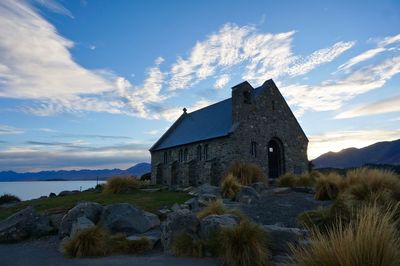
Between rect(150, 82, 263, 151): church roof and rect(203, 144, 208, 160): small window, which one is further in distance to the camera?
rect(203, 144, 208, 160): small window

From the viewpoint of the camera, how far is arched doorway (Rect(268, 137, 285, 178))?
28.8m

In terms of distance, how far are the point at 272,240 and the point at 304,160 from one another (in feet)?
74.0

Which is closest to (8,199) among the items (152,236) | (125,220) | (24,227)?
(24,227)

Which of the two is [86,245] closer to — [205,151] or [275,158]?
[205,151]

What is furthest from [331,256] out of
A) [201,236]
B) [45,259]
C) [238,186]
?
[238,186]

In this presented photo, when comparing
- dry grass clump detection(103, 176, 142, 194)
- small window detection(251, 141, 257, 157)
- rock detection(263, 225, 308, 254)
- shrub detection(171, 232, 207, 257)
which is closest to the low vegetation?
shrub detection(171, 232, 207, 257)

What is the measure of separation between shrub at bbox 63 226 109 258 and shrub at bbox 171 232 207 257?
202 cm

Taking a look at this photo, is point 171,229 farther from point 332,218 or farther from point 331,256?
point 331,256

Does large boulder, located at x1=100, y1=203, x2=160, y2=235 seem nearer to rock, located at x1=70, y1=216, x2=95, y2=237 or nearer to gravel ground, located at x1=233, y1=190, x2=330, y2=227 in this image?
rock, located at x1=70, y1=216, x2=95, y2=237

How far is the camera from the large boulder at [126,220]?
1142cm

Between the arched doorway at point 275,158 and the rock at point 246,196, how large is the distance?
12.9 meters

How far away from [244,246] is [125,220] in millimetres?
5185

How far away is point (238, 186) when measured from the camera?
57.3 ft

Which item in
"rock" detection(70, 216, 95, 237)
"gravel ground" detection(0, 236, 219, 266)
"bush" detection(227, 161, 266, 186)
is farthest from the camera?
"bush" detection(227, 161, 266, 186)
